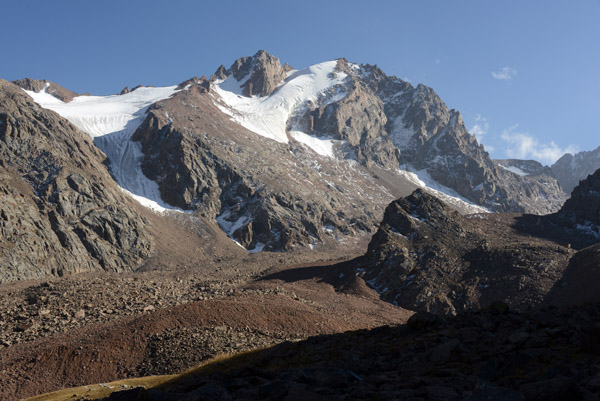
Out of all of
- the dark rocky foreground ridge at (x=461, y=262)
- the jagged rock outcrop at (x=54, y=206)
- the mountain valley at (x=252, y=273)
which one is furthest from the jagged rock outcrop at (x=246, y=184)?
the dark rocky foreground ridge at (x=461, y=262)

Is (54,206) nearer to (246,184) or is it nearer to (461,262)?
(246,184)

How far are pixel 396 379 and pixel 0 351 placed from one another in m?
36.3

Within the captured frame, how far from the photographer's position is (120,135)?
163000 mm

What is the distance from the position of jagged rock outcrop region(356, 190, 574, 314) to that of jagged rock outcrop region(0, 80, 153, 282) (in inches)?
2375

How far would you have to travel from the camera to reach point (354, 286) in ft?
223

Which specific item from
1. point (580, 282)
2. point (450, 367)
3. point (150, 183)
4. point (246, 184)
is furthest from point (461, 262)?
point (150, 183)

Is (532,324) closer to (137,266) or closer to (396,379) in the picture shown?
(396,379)

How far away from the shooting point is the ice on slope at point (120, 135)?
13888cm

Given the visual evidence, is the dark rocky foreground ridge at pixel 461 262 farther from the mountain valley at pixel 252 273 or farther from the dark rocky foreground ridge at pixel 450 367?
the dark rocky foreground ridge at pixel 450 367

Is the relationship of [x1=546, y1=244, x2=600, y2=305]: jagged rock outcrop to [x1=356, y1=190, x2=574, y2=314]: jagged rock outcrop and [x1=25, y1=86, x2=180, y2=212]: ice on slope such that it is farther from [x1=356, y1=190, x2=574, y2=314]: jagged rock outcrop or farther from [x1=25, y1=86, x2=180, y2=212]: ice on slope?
[x1=25, y1=86, x2=180, y2=212]: ice on slope

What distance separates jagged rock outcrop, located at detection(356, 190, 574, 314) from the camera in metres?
59.8

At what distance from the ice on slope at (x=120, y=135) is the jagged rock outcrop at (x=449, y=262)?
79871mm

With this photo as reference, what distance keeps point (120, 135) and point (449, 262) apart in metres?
136

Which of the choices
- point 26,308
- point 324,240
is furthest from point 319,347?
point 324,240
